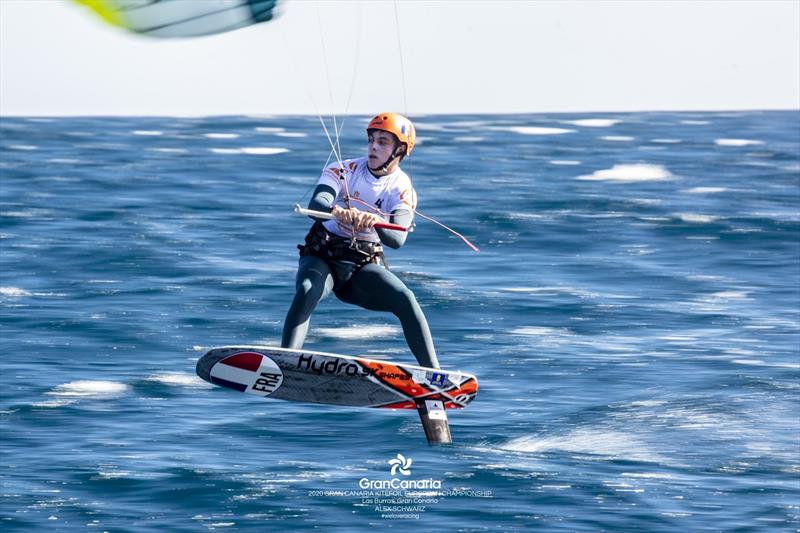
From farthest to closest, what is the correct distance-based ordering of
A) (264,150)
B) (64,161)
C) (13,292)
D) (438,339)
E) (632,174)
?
(264,150) < (632,174) < (64,161) < (13,292) < (438,339)

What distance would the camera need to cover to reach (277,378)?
45.0 ft

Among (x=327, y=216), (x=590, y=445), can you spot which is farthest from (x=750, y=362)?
(x=327, y=216)

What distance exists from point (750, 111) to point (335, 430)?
34557 mm

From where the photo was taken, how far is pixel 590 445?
16.2 meters

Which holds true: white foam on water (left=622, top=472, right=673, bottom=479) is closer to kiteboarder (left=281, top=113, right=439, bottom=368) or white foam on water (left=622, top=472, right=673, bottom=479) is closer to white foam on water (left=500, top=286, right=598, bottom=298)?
kiteboarder (left=281, top=113, right=439, bottom=368)

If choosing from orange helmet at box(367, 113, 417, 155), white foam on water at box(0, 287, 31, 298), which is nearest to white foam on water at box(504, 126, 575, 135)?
white foam on water at box(0, 287, 31, 298)

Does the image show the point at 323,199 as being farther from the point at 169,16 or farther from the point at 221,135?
the point at 221,135

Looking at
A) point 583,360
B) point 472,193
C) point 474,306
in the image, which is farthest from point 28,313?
point 472,193

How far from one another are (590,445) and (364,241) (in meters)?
4.00

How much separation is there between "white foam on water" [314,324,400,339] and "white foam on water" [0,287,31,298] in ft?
15.6

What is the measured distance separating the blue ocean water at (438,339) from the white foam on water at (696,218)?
0.30 m

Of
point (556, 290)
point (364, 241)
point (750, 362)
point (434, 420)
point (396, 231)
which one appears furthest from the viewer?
point (556, 290)

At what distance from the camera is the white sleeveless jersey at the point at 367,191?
13344 millimetres

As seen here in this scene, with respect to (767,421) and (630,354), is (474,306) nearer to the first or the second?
(630,354)
